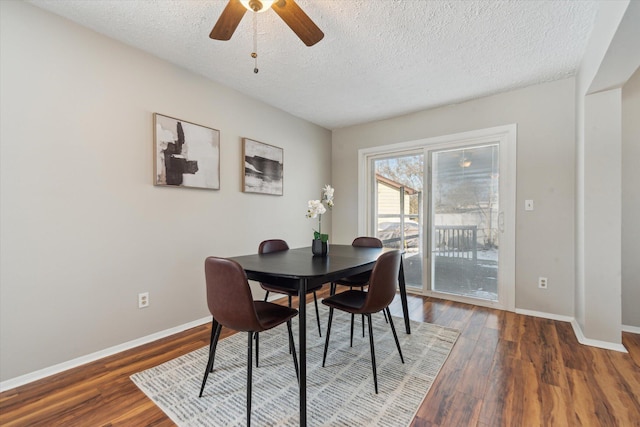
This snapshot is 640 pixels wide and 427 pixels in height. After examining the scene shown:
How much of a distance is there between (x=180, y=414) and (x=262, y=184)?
7.73ft

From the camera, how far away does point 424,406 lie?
1577 mm

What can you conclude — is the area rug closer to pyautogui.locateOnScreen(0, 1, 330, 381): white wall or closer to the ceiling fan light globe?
pyautogui.locateOnScreen(0, 1, 330, 381): white wall

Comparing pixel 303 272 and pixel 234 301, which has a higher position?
pixel 303 272

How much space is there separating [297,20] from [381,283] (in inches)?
63.4

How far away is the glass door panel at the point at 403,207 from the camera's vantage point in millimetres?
3828

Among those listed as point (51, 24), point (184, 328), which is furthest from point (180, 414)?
point (51, 24)

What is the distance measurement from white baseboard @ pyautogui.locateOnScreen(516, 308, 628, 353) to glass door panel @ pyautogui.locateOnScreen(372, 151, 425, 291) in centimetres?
122

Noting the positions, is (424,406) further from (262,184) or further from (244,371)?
(262,184)

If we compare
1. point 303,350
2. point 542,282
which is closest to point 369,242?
point 303,350

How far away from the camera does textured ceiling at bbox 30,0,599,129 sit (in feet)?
6.08

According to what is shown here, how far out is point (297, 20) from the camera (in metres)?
1.55

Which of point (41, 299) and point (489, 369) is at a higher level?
point (41, 299)

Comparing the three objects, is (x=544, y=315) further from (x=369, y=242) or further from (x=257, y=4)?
(x=257, y=4)

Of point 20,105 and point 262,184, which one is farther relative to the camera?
point 262,184
